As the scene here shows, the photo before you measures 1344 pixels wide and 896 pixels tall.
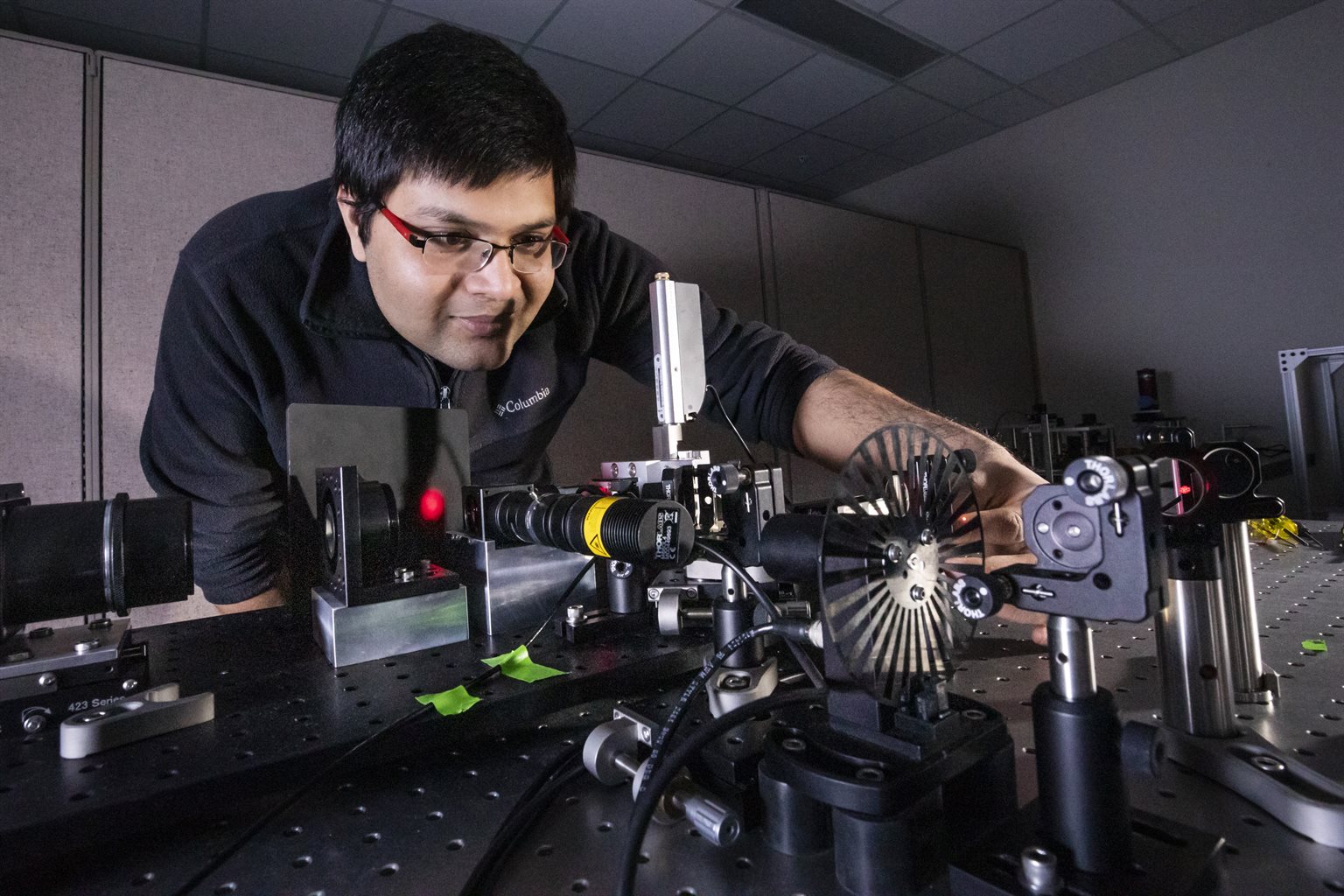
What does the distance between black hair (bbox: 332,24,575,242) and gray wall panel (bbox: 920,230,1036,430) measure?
2845 millimetres

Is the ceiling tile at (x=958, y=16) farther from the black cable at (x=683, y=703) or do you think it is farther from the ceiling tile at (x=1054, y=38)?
the black cable at (x=683, y=703)

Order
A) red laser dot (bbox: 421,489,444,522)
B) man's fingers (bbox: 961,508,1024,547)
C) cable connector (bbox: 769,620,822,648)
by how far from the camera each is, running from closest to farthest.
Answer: cable connector (bbox: 769,620,822,648) < man's fingers (bbox: 961,508,1024,547) < red laser dot (bbox: 421,489,444,522)

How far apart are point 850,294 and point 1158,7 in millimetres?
1669

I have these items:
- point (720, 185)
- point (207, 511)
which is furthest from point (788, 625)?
point (720, 185)

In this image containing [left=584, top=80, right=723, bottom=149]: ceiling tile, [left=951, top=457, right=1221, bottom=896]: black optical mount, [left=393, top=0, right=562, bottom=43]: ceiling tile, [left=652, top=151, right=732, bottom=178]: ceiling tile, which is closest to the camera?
[left=951, top=457, right=1221, bottom=896]: black optical mount

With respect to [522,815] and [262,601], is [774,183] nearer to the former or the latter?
[262,601]

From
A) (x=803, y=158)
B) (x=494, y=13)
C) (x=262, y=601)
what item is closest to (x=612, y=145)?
(x=803, y=158)

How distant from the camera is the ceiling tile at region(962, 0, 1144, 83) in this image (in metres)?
2.80

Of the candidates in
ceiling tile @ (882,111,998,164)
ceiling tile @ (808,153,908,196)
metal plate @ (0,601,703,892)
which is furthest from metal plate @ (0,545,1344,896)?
ceiling tile @ (808,153,908,196)

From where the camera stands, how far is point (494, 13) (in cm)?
253

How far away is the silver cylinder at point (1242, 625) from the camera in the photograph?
0.49 meters

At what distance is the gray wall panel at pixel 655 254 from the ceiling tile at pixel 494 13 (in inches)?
25.8

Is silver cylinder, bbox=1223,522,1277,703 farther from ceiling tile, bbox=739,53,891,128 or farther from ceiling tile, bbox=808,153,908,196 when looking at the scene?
ceiling tile, bbox=808,153,908,196

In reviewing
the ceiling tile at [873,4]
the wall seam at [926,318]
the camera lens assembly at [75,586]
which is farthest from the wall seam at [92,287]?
the wall seam at [926,318]
